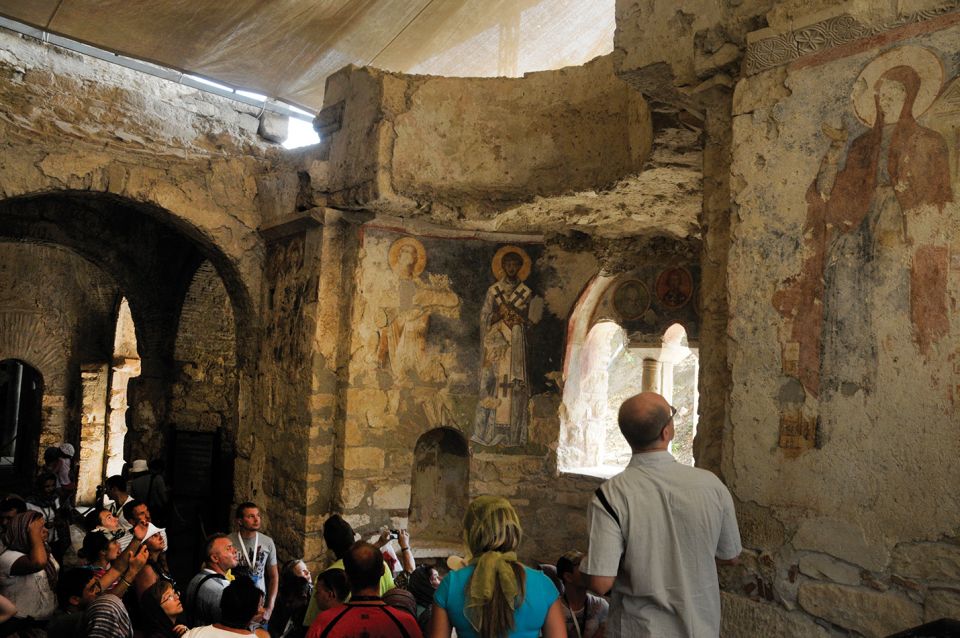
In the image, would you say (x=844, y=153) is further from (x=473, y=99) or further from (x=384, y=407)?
(x=384, y=407)

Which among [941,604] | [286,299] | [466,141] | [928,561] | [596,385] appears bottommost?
[941,604]

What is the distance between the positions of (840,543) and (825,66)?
6.36ft

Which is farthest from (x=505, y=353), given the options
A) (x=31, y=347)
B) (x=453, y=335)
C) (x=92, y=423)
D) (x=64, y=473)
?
A: (x=31, y=347)

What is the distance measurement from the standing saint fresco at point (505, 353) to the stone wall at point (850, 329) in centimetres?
426

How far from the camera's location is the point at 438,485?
795cm

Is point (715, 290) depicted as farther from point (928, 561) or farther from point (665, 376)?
point (665, 376)

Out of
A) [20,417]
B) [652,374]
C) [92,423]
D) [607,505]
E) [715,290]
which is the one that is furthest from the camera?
[20,417]

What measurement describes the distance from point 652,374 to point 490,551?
601 cm

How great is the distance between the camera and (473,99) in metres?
7.10

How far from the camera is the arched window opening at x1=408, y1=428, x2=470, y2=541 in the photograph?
25.9 feet

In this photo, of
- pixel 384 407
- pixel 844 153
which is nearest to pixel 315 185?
pixel 384 407

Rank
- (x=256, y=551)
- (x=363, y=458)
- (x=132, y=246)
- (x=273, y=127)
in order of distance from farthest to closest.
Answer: (x=132, y=246) < (x=273, y=127) < (x=363, y=458) < (x=256, y=551)

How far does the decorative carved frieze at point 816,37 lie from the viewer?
3123 mm

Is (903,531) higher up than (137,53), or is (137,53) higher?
(137,53)
